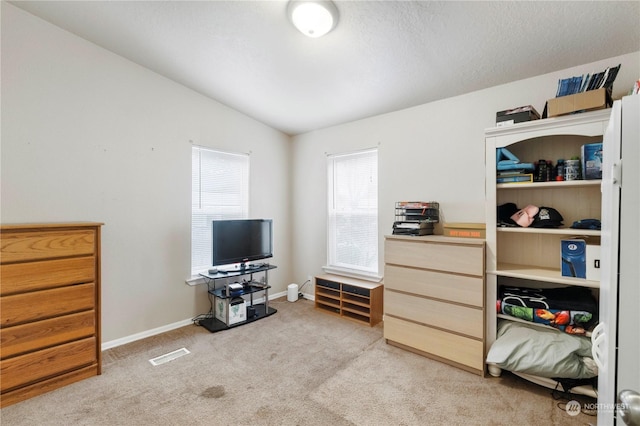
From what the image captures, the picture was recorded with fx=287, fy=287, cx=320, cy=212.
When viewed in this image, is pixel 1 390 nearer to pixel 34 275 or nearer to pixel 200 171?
pixel 34 275

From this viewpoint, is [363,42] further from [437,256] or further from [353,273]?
[353,273]

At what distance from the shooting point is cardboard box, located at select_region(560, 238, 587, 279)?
78.0 inches

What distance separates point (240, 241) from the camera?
11.2 ft

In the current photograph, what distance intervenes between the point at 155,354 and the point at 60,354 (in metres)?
0.70

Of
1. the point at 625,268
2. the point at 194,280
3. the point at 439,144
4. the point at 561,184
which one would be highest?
the point at 439,144

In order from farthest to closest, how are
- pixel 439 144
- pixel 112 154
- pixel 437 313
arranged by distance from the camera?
pixel 439 144
pixel 112 154
pixel 437 313

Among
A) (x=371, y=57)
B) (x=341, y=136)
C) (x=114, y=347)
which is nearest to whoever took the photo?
(x=371, y=57)

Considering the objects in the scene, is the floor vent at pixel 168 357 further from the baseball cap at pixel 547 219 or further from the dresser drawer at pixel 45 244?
the baseball cap at pixel 547 219

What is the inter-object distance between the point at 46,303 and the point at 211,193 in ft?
6.11

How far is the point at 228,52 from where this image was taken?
256cm

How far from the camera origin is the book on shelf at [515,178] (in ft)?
7.19

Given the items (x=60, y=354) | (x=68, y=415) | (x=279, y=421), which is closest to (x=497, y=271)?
(x=279, y=421)

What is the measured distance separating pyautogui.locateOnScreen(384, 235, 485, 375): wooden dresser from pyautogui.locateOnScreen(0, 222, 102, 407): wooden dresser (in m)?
2.50

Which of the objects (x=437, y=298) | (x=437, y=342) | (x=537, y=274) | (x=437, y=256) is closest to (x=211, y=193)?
(x=437, y=256)
